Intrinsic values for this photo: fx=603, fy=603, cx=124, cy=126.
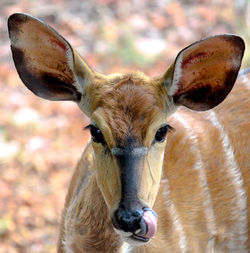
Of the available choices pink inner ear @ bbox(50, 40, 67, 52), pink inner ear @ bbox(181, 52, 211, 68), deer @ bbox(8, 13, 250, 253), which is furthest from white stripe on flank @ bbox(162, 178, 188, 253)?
pink inner ear @ bbox(50, 40, 67, 52)

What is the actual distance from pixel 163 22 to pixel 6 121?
3.15 metres

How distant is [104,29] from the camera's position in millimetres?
8070

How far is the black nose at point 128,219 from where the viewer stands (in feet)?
8.63

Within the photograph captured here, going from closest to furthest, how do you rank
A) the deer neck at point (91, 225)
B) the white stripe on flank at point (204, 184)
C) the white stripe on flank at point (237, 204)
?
1. the deer neck at point (91, 225)
2. the white stripe on flank at point (204, 184)
3. the white stripe on flank at point (237, 204)

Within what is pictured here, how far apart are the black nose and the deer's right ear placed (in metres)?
0.78

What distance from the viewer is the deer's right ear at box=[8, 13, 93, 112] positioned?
3.03 metres

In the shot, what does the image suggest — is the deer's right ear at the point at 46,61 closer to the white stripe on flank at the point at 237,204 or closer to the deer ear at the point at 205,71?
the deer ear at the point at 205,71

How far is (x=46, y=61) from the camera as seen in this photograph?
3.17m

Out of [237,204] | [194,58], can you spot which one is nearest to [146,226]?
[194,58]

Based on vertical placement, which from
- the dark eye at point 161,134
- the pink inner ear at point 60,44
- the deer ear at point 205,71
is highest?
the pink inner ear at point 60,44

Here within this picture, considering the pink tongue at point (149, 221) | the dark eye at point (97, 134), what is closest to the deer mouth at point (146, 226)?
the pink tongue at point (149, 221)

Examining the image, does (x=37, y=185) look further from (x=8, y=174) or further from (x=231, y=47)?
(x=231, y=47)

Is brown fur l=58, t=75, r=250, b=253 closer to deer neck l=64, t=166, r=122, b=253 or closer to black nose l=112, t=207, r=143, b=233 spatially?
deer neck l=64, t=166, r=122, b=253

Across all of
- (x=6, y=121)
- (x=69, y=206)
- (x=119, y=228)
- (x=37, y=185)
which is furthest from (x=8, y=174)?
(x=119, y=228)
